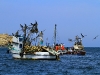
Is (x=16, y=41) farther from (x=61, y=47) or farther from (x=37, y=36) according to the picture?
(x=61, y=47)

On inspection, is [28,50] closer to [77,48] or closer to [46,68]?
[46,68]

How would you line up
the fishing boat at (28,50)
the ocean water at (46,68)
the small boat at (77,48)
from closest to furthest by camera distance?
the ocean water at (46,68) → the fishing boat at (28,50) → the small boat at (77,48)

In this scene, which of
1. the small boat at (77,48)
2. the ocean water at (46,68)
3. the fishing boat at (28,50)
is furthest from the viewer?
the small boat at (77,48)

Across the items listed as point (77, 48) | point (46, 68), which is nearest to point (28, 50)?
point (46, 68)

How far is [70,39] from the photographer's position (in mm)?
171375

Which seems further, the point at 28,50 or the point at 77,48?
the point at 77,48

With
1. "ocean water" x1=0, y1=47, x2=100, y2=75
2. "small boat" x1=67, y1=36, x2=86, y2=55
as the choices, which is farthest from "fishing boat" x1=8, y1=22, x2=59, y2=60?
"small boat" x1=67, y1=36, x2=86, y2=55

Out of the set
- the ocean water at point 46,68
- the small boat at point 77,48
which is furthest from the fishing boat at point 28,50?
the small boat at point 77,48

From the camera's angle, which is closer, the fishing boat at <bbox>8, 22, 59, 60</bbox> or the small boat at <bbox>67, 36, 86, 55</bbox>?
the fishing boat at <bbox>8, 22, 59, 60</bbox>

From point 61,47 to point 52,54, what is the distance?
56787mm

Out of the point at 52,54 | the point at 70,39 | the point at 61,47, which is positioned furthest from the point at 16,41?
the point at 70,39

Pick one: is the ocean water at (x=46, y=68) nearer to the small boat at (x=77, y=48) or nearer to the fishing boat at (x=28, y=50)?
the fishing boat at (x=28, y=50)

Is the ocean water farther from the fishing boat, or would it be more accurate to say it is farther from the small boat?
the small boat

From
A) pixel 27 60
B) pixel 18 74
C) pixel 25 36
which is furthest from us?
pixel 25 36
